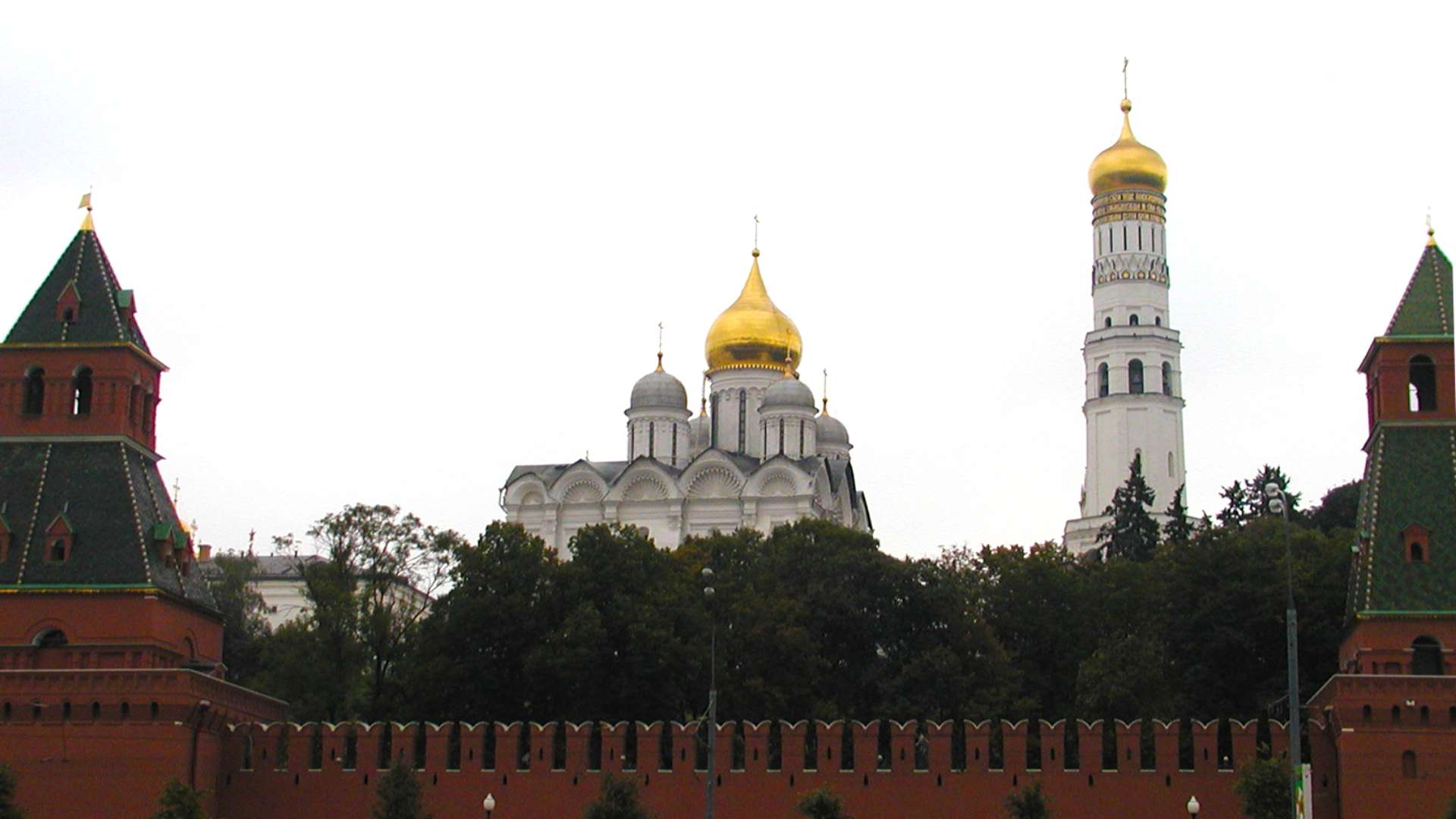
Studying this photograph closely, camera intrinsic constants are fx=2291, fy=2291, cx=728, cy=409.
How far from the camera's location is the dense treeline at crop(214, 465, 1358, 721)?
4847 centimetres

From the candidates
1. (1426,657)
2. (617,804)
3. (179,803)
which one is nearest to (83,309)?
(179,803)

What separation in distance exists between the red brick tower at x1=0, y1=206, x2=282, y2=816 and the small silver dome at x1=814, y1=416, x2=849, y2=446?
45.8 m

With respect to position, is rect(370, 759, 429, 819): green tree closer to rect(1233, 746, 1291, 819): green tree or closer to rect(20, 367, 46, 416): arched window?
rect(20, 367, 46, 416): arched window

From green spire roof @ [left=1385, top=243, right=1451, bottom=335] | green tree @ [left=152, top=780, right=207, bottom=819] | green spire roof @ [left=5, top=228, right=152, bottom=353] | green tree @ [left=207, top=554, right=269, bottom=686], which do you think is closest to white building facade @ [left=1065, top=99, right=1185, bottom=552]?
green tree @ [left=207, top=554, right=269, bottom=686]

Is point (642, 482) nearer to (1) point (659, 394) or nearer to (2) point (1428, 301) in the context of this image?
(1) point (659, 394)

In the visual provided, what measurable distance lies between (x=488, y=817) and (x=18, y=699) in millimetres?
8810

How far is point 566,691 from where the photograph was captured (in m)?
48.5

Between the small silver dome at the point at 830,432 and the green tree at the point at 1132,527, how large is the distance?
12316 mm

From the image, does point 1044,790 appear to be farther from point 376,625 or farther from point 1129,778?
point 376,625

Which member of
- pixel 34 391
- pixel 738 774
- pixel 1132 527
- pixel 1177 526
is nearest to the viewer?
pixel 738 774

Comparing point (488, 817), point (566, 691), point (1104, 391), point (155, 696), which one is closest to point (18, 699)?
point (155, 696)

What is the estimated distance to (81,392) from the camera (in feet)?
144

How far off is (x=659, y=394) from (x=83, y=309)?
40756 mm

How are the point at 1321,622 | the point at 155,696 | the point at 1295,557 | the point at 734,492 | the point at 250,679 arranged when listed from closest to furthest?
1. the point at 155,696
2. the point at 1321,622
3. the point at 1295,557
4. the point at 250,679
5. the point at 734,492
